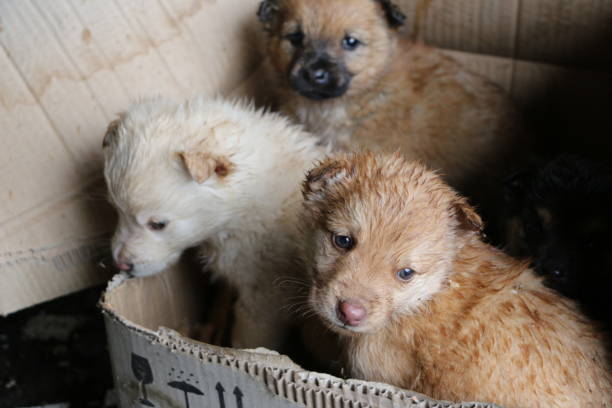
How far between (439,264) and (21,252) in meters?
1.68

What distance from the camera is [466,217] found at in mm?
2082

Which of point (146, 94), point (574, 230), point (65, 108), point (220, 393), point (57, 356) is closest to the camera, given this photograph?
point (220, 393)

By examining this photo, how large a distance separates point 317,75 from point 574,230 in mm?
1498

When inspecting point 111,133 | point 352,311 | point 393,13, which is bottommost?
point 352,311

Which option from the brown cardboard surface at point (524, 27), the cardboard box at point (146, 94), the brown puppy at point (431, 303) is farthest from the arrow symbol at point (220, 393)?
the brown cardboard surface at point (524, 27)

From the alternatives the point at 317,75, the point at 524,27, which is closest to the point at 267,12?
the point at 317,75

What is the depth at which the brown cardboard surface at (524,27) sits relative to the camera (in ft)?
10.7

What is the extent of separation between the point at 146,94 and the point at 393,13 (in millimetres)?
1399

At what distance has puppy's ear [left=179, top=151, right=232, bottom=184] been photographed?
7.84 ft

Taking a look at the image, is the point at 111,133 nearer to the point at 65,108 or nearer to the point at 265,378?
the point at 65,108

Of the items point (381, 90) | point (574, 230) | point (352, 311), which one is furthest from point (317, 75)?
point (352, 311)

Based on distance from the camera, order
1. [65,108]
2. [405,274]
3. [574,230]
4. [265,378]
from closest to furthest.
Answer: [265,378]
[405,274]
[574,230]
[65,108]

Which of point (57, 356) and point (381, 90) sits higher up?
point (381, 90)

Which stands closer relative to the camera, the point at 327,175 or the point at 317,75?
the point at 327,175
